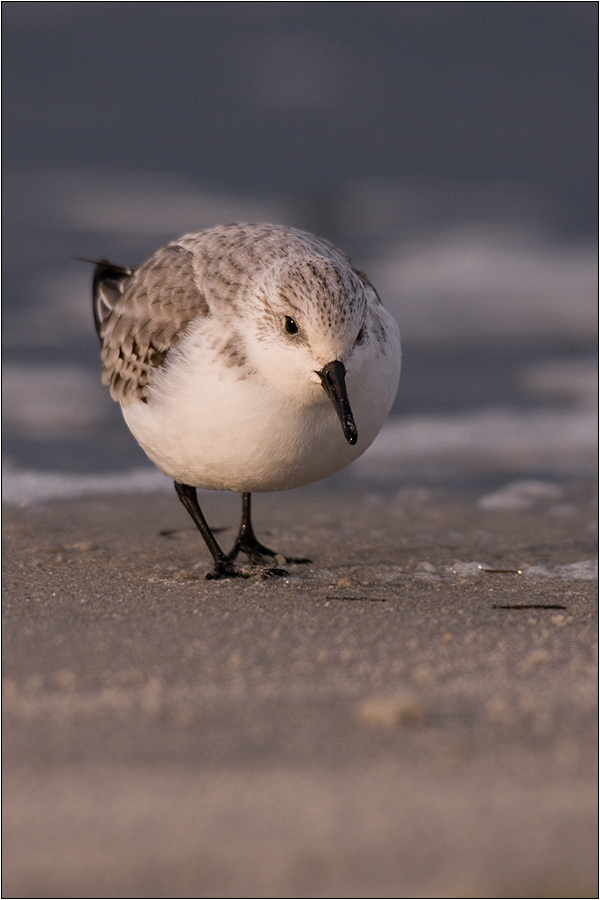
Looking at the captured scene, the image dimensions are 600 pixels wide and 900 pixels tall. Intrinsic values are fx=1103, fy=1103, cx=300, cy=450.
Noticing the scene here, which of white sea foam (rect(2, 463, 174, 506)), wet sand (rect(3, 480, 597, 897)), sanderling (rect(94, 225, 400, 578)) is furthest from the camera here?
white sea foam (rect(2, 463, 174, 506))

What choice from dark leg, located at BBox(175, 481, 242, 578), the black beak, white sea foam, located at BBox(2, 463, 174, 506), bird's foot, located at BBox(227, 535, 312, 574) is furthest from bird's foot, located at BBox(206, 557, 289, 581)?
white sea foam, located at BBox(2, 463, 174, 506)

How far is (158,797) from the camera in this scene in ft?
6.83

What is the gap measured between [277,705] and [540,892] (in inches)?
33.6

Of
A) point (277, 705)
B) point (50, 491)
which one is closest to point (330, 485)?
point (50, 491)

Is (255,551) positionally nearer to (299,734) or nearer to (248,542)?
(248,542)

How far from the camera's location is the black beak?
3619mm

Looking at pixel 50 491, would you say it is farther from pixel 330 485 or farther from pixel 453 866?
pixel 453 866

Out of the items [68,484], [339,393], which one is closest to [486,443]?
[68,484]

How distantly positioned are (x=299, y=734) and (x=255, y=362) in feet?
5.65

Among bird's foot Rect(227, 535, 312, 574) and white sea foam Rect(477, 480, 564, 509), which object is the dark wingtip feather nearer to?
bird's foot Rect(227, 535, 312, 574)

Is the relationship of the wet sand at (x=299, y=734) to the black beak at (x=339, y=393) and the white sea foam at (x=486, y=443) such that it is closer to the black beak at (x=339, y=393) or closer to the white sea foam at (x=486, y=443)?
the black beak at (x=339, y=393)

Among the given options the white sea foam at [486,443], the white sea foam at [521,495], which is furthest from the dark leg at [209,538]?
the white sea foam at [486,443]

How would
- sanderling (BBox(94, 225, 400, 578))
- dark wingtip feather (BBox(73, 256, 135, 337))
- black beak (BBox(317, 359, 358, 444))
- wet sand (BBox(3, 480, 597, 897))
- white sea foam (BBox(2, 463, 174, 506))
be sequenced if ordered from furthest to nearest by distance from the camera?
1. white sea foam (BBox(2, 463, 174, 506))
2. dark wingtip feather (BBox(73, 256, 135, 337))
3. sanderling (BBox(94, 225, 400, 578))
4. black beak (BBox(317, 359, 358, 444))
5. wet sand (BBox(3, 480, 597, 897))

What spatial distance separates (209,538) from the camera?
4.59 m
